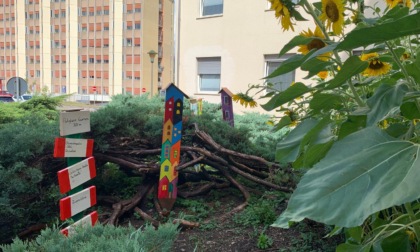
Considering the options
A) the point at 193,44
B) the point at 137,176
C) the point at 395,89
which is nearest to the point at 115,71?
the point at 193,44

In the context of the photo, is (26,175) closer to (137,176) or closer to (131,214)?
(131,214)

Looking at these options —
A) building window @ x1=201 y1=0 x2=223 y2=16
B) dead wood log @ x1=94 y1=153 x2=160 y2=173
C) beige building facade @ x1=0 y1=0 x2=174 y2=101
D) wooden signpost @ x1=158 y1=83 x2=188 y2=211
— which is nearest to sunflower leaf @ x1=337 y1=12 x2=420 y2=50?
wooden signpost @ x1=158 y1=83 x2=188 y2=211

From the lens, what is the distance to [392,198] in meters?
0.45

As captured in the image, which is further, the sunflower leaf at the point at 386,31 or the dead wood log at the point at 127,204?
the dead wood log at the point at 127,204

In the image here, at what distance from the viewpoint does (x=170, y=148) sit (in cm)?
326

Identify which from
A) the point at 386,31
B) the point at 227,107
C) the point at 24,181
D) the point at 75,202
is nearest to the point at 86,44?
the point at 227,107

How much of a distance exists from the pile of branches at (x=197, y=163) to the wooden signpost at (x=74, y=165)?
57 cm

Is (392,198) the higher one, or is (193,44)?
(193,44)

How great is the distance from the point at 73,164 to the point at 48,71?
49492 millimetres

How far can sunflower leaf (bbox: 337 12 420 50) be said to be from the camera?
1.59 ft

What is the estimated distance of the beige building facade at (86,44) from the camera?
44.4m

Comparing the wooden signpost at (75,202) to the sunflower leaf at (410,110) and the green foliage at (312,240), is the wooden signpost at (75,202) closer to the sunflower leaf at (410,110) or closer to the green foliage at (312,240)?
the green foliage at (312,240)

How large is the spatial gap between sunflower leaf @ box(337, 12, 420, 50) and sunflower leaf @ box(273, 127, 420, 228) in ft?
0.58

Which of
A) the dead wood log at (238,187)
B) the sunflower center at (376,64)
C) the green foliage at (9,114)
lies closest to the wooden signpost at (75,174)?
the dead wood log at (238,187)
